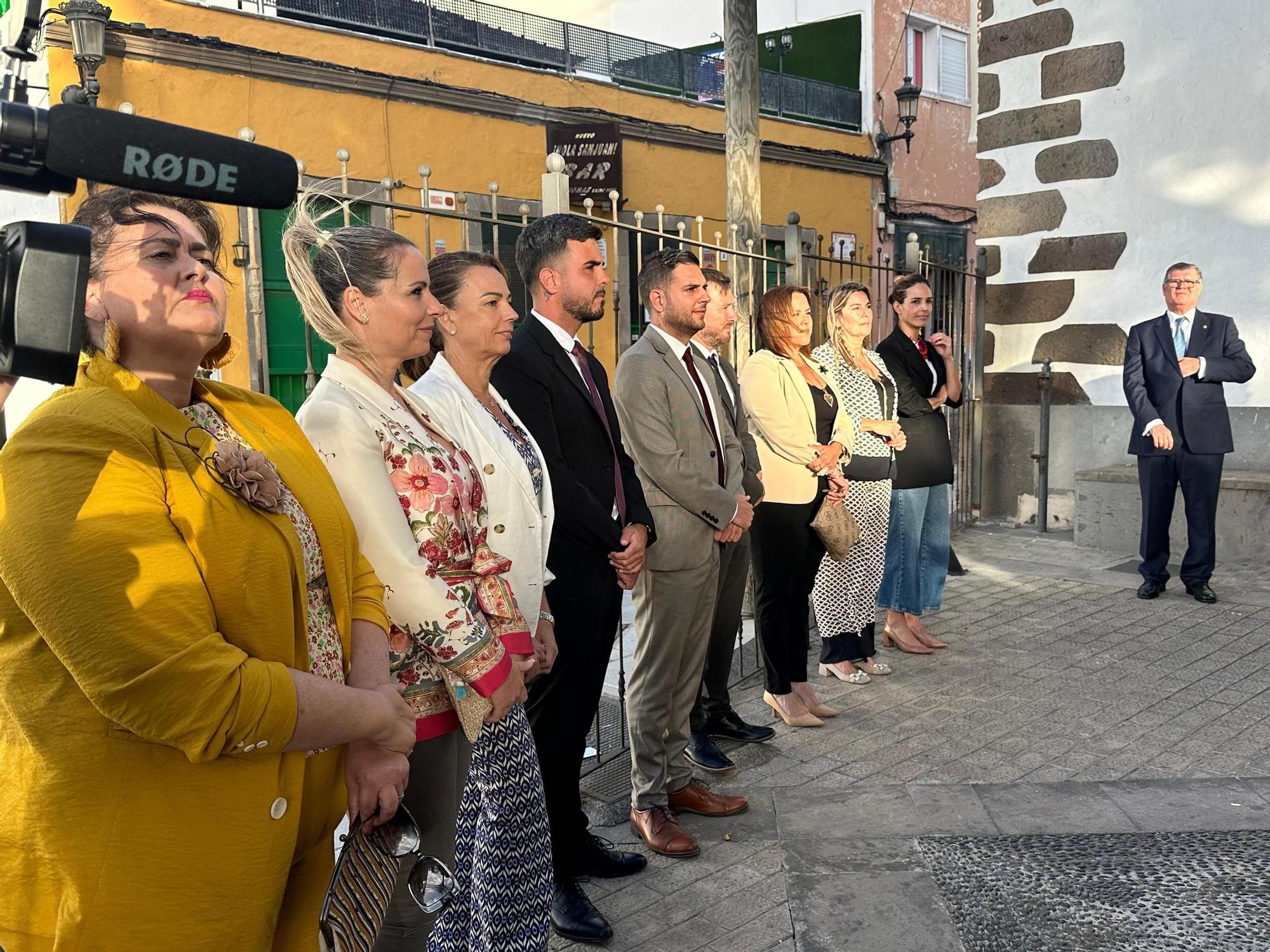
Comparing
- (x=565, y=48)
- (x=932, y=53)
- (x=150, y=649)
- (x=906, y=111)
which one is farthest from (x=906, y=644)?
(x=932, y=53)

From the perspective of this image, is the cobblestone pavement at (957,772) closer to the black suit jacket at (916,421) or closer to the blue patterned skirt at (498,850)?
the blue patterned skirt at (498,850)

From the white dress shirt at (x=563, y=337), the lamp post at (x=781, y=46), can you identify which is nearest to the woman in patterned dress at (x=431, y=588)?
the white dress shirt at (x=563, y=337)

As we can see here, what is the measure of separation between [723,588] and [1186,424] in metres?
4.02

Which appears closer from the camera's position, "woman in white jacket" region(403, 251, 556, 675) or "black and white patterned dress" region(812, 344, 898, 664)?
"woman in white jacket" region(403, 251, 556, 675)

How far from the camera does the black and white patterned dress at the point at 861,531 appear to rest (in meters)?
4.95

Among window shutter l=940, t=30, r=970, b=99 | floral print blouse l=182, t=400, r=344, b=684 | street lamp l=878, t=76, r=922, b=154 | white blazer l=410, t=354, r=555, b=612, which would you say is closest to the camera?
floral print blouse l=182, t=400, r=344, b=684

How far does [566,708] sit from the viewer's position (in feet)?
9.91

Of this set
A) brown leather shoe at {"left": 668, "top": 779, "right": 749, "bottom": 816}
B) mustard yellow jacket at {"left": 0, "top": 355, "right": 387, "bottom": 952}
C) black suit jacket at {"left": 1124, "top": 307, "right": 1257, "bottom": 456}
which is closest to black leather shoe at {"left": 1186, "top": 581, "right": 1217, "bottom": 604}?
black suit jacket at {"left": 1124, "top": 307, "right": 1257, "bottom": 456}

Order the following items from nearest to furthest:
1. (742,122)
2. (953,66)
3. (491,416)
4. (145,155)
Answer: (145,155), (491,416), (742,122), (953,66)

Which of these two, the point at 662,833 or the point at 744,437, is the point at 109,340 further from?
the point at 744,437

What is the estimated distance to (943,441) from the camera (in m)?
5.49

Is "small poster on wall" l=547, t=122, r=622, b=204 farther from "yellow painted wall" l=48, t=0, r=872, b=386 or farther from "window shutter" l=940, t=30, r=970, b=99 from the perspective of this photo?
"window shutter" l=940, t=30, r=970, b=99

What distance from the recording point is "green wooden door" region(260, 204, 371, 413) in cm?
1079

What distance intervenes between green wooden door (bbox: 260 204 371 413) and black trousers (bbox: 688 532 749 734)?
743 centimetres
